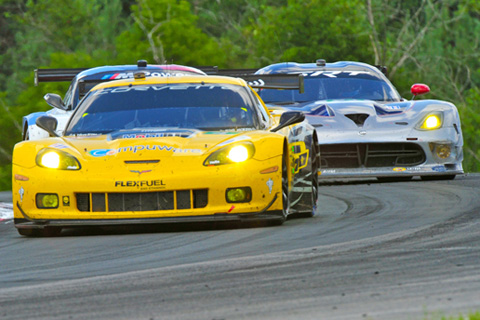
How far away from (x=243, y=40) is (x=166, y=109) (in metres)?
41.2

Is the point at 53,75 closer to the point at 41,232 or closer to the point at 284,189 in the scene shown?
the point at 41,232

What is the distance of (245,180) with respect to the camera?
722cm

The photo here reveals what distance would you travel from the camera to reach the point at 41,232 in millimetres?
7566

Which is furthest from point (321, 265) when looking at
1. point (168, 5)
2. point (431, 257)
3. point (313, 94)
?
point (168, 5)

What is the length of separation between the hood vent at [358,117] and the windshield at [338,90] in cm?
96

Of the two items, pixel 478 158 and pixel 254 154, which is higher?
pixel 254 154

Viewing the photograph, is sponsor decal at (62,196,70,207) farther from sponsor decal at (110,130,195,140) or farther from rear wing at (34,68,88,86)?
rear wing at (34,68,88,86)

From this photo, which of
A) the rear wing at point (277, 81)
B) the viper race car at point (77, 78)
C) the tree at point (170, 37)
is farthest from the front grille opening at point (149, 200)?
the tree at point (170, 37)

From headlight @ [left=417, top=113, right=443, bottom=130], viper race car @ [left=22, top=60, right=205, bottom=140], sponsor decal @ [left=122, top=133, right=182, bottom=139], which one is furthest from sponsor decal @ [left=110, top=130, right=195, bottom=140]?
headlight @ [left=417, top=113, right=443, bottom=130]

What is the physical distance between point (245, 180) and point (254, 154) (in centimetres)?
20

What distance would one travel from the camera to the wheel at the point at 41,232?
24.6 ft

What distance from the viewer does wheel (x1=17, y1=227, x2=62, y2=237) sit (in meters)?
7.51

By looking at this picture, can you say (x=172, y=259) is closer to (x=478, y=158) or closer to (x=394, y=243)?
(x=394, y=243)

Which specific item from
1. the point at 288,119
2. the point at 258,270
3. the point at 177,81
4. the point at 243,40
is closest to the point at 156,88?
the point at 177,81
